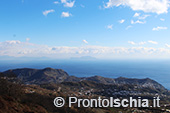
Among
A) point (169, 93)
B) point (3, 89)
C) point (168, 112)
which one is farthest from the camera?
point (169, 93)

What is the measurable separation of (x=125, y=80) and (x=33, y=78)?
121 metres

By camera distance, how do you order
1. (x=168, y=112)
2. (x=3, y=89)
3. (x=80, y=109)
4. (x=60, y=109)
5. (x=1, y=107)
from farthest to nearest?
(x=168, y=112) → (x=80, y=109) → (x=60, y=109) → (x=3, y=89) → (x=1, y=107)

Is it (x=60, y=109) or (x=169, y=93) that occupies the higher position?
(x=60, y=109)

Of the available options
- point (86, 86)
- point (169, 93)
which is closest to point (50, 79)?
point (86, 86)

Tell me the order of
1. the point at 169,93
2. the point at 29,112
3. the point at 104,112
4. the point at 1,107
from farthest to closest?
the point at 169,93, the point at 104,112, the point at 29,112, the point at 1,107

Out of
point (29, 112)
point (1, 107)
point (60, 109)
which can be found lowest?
point (60, 109)

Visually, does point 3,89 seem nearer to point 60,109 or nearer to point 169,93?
point 60,109

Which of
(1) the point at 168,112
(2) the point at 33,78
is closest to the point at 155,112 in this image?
(1) the point at 168,112

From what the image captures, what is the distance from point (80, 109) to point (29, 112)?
2405cm

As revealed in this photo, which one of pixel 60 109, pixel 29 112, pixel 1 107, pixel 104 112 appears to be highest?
pixel 1 107

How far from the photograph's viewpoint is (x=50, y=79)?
190 meters

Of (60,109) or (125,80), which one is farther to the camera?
(125,80)

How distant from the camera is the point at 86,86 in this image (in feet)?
462

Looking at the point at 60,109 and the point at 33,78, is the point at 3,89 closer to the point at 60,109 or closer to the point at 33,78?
the point at 60,109
